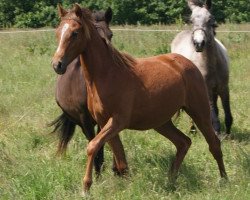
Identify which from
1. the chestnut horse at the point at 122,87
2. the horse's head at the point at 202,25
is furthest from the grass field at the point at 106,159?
the horse's head at the point at 202,25

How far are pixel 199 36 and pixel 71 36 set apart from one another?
10.9 ft

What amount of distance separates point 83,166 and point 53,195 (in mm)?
1187

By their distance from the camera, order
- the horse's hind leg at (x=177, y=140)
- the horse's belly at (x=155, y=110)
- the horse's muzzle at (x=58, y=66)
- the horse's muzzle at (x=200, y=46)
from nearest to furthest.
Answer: the horse's muzzle at (x=58, y=66) < the horse's belly at (x=155, y=110) < the horse's hind leg at (x=177, y=140) < the horse's muzzle at (x=200, y=46)

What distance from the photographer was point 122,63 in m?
5.15

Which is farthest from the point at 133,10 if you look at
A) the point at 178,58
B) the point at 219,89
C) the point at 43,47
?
the point at 178,58

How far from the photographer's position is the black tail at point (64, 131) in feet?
21.5

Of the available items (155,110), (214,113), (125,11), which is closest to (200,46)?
(214,113)

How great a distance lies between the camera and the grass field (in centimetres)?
489

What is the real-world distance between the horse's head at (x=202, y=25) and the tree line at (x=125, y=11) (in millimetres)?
24758

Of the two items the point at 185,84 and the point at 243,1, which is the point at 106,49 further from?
the point at 243,1

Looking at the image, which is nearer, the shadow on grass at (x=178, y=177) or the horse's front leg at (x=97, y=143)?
the horse's front leg at (x=97, y=143)

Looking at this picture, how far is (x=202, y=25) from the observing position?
25.4 ft

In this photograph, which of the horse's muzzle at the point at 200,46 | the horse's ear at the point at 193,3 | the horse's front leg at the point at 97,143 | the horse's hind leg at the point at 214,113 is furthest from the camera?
the horse's ear at the point at 193,3

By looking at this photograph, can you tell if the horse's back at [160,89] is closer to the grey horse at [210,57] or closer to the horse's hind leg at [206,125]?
the horse's hind leg at [206,125]
